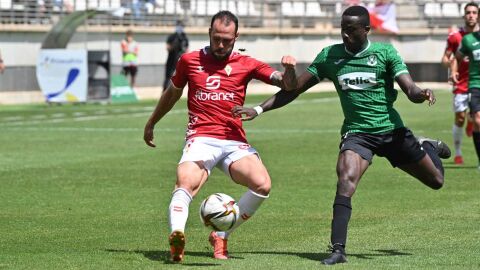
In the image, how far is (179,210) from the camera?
33.9 ft

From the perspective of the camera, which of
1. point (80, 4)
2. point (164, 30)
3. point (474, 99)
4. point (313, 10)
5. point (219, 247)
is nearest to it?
point (219, 247)

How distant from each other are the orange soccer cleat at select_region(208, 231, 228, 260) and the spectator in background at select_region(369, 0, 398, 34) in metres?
45.3

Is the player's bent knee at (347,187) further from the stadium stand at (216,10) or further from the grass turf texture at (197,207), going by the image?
the stadium stand at (216,10)

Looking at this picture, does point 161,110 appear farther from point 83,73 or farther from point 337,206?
point 83,73

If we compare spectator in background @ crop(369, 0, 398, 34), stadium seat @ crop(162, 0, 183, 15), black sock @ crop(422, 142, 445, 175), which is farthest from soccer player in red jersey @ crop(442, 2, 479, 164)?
spectator in background @ crop(369, 0, 398, 34)

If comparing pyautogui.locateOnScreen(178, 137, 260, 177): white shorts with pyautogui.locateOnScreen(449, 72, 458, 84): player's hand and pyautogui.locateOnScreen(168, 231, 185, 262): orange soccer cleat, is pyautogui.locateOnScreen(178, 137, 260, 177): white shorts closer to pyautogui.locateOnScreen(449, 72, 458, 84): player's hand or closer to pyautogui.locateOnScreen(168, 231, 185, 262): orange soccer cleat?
pyautogui.locateOnScreen(168, 231, 185, 262): orange soccer cleat

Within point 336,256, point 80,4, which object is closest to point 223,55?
point 336,256

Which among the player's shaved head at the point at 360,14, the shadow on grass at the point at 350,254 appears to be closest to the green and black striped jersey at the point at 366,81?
the player's shaved head at the point at 360,14

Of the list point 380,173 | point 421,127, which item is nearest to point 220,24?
→ point 380,173

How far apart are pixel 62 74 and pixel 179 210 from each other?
93.3ft

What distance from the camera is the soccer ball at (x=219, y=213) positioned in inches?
421

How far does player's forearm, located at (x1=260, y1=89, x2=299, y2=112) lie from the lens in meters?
11.1

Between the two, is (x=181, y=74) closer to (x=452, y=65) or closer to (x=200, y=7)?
(x=452, y=65)

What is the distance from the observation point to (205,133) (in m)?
11.0
